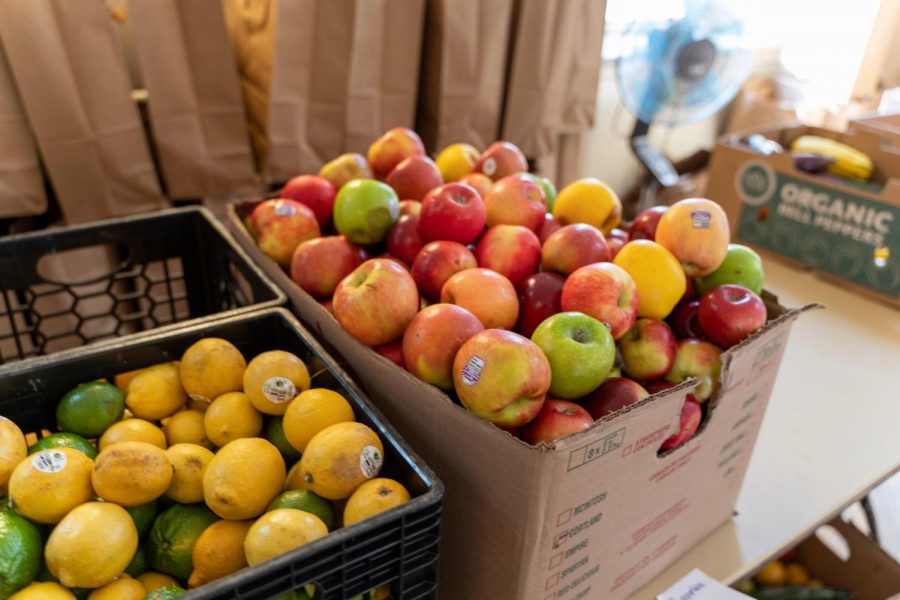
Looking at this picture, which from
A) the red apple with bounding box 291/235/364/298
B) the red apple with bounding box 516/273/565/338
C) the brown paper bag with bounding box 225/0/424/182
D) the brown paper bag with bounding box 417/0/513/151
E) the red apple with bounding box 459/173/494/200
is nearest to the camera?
the red apple with bounding box 516/273/565/338

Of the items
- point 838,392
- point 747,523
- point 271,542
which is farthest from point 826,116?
point 271,542

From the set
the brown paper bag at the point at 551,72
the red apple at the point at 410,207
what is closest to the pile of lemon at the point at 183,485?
the red apple at the point at 410,207

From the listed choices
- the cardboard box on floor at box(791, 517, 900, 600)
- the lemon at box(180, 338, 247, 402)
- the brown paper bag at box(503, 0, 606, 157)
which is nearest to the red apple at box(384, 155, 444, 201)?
the lemon at box(180, 338, 247, 402)

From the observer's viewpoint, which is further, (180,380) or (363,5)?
(363,5)

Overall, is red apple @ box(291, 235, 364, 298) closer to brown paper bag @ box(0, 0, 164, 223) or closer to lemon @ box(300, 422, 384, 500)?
lemon @ box(300, 422, 384, 500)

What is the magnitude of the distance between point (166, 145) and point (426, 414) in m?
1.14

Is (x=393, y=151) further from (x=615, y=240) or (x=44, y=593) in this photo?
(x=44, y=593)

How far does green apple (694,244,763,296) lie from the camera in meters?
0.94

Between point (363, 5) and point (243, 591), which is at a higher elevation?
point (363, 5)

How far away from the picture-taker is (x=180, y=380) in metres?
0.85

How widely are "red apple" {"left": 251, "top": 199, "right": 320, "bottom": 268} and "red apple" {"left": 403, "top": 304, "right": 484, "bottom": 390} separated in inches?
13.7

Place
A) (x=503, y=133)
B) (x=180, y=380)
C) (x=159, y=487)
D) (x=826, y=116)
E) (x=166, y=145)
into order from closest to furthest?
(x=159, y=487) < (x=180, y=380) < (x=166, y=145) < (x=503, y=133) < (x=826, y=116)

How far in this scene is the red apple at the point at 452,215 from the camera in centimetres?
95

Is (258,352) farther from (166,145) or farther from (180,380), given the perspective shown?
(166,145)
